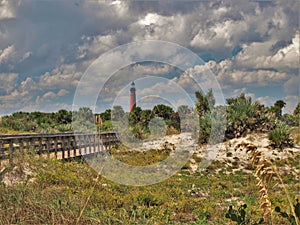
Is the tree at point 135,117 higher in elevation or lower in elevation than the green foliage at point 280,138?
higher

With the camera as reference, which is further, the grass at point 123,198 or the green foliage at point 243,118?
the green foliage at point 243,118

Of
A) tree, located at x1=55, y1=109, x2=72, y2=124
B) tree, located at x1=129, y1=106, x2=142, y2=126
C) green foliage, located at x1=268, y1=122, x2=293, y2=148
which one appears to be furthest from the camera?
tree, located at x1=55, y1=109, x2=72, y2=124

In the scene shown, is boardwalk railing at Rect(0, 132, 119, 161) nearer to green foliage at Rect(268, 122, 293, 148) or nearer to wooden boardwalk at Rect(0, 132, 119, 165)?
wooden boardwalk at Rect(0, 132, 119, 165)

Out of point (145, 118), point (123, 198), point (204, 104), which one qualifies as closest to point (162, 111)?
point (145, 118)

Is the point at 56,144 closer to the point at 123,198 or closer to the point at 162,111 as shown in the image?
the point at 123,198

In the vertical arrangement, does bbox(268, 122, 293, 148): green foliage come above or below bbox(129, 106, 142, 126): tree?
below

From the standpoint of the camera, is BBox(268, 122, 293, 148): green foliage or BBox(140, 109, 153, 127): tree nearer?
BBox(268, 122, 293, 148): green foliage

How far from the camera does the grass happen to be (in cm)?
494

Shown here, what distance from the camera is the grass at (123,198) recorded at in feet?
16.2

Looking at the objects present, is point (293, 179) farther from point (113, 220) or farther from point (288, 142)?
point (113, 220)

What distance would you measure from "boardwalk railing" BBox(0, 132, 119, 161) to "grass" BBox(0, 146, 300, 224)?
0.77m

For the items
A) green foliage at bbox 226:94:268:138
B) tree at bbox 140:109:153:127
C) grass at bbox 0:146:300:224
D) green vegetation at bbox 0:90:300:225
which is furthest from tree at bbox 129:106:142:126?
grass at bbox 0:146:300:224

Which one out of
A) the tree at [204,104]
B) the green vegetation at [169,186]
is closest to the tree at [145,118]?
the green vegetation at [169,186]

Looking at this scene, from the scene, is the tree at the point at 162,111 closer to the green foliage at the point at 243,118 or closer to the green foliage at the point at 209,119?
the green foliage at the point at 209,119
